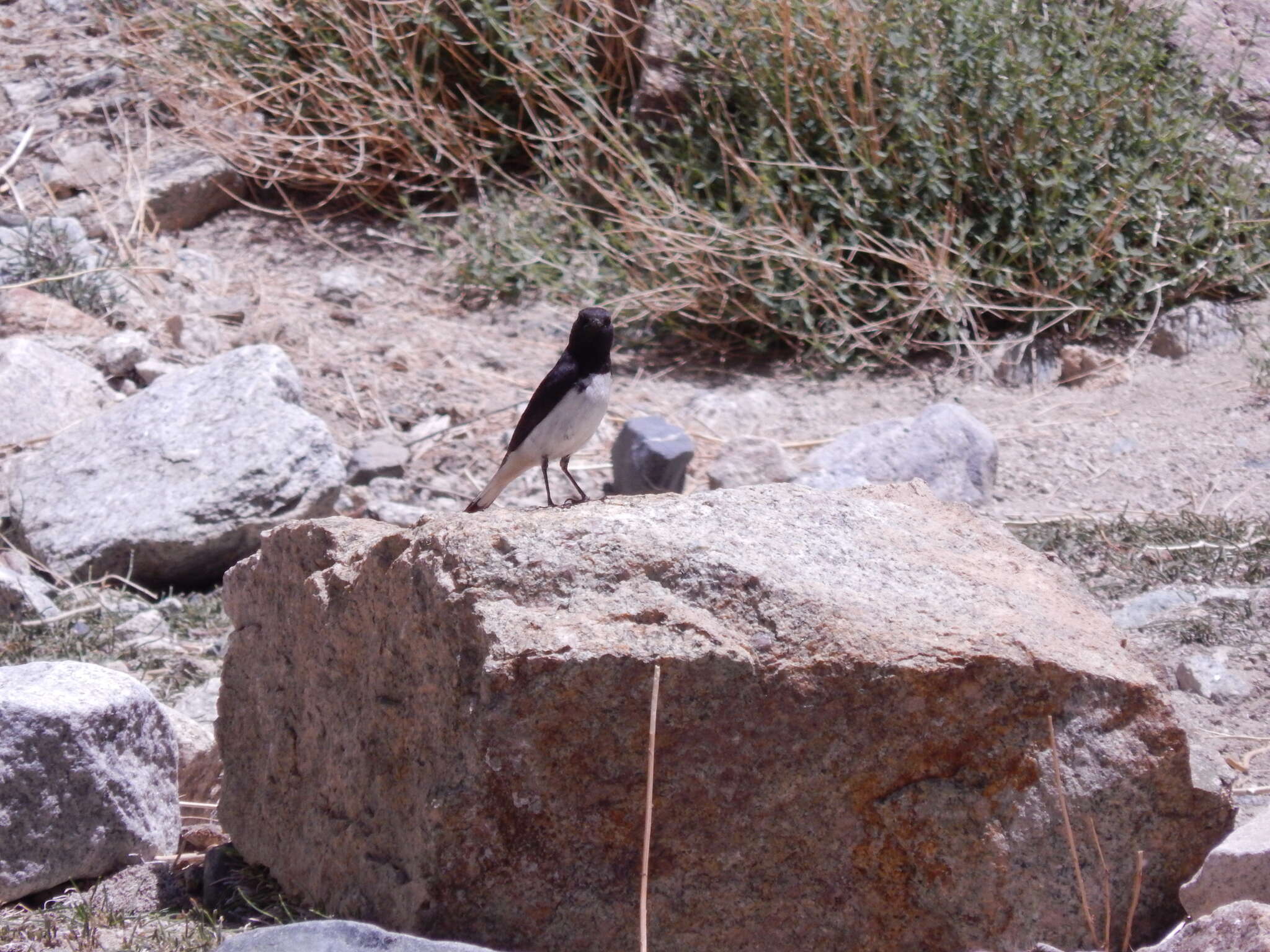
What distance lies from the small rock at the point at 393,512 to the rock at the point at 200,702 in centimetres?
127

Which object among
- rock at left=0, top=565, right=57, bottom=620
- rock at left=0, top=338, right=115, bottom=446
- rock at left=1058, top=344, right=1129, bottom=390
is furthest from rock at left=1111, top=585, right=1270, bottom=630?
rock at left=0, top=338, right=115, bottom=446

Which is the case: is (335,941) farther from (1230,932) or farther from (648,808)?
(1230,932)

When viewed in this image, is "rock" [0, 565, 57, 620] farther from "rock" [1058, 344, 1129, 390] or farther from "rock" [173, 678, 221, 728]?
"rock" [1058, 344, 1129, 390]

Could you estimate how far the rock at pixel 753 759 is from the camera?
2.30 meters

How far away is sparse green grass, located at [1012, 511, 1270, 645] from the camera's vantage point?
4082 mm

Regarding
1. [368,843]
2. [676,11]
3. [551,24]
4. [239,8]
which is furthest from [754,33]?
[368,843]

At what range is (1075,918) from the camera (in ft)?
7.74

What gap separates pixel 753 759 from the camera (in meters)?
2.32

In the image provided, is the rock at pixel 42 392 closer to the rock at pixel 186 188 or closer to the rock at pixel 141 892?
the rock at pixel 186 188

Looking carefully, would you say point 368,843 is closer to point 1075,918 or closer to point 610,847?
point 610,847

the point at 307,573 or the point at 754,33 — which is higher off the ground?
the point at 754,33

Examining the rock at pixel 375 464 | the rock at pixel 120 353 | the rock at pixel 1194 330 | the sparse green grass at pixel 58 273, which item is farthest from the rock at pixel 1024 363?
the sparse green grass at pixel 58 273

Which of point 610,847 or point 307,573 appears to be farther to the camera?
point 307,573

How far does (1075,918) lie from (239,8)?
26.3 ft
